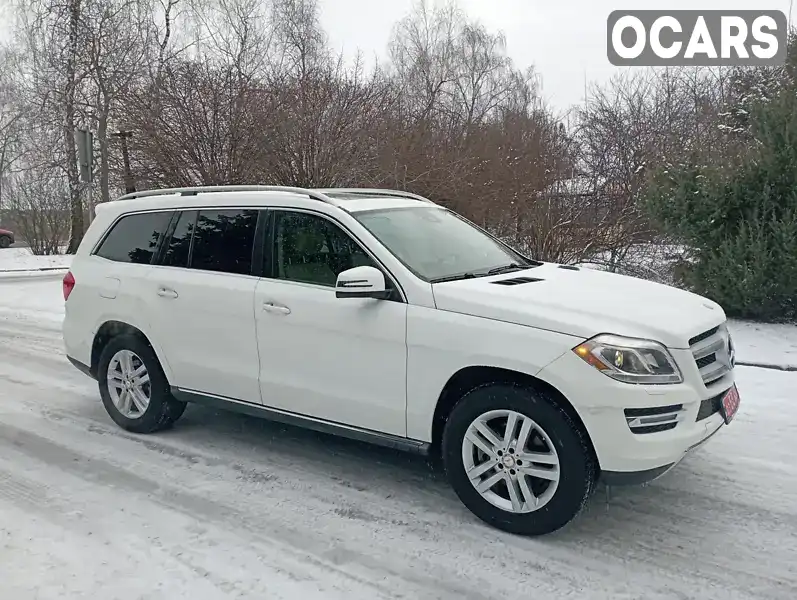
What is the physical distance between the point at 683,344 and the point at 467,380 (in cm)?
112

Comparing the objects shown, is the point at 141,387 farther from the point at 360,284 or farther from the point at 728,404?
the point at 728,404

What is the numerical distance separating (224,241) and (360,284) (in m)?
1.42

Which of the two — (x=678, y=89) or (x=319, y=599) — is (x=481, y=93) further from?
(x=319, y=599)

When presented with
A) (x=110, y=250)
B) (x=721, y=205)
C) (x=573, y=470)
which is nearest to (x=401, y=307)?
(x=573, y=470)

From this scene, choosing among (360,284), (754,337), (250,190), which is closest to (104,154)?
(250,190)

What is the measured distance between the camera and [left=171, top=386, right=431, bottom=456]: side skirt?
3947mm

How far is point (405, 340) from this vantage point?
3.87 metres

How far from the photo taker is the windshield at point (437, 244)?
4211 mm

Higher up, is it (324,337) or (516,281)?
(516,281)

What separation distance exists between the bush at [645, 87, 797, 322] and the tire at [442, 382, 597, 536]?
606 cm

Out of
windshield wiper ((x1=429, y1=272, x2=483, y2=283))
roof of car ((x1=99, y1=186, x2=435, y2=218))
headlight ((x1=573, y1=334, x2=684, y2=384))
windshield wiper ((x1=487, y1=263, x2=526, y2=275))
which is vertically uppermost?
roof of car ((x1=99, y1=186, x2=435, y2=218))

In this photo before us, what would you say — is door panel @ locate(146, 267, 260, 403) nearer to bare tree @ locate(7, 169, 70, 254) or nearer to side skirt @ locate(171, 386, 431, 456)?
side skirt @ locate(171, 386, 431, 456)

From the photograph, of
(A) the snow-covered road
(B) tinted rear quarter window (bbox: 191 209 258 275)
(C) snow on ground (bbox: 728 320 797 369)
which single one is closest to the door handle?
(B) tinted rear quarter window (bbox: 191 209 258 275)

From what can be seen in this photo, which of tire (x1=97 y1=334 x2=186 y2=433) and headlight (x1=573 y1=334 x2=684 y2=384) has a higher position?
headlight (x1=573 y1=334 x2=684 y2=384)
